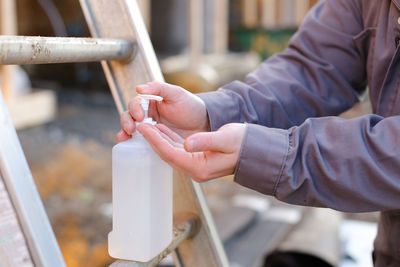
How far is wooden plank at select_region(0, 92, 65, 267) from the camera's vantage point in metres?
0.63

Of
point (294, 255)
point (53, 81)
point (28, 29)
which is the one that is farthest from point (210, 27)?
point (294, 255)

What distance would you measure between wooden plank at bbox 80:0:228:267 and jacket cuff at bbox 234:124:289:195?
0.80 feet

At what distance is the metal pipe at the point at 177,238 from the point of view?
809 millimetres

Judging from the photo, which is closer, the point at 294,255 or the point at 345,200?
the point at 345,200

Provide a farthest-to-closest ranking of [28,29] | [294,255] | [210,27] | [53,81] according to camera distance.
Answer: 1. [28,29]
2. [53,81]
3. [210,27]
4. [294,255]

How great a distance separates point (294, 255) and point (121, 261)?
1204mm

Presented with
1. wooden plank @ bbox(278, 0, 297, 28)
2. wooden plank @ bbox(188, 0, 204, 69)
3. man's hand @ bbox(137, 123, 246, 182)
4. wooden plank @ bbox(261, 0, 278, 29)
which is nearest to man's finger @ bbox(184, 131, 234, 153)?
man's hand @ bbox(137, 123, 246, 182)

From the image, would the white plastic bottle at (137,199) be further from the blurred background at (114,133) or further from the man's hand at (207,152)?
the blurred background at (114,133)

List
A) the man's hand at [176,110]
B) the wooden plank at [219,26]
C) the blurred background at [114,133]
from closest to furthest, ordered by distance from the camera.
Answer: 1. the man's hand at [176,110]
2. the blurred background at [114,133]
3. the wooden plank at [219,26]

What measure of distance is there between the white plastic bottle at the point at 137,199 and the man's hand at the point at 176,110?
5 cm

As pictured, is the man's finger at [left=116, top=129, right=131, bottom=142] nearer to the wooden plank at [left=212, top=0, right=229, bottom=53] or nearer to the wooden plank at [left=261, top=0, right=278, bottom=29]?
the wooden plank at [left=212, top=0, right=229, bottom=53]

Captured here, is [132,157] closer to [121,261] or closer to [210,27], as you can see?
[121,261]

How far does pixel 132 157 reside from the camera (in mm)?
791

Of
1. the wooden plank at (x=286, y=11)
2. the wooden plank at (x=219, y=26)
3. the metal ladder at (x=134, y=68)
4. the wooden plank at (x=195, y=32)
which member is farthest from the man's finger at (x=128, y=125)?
the wooden plank at (x=286, y=11)
